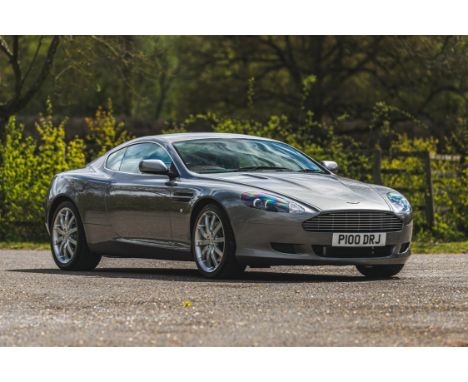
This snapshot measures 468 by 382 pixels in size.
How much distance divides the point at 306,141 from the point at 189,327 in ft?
45.3

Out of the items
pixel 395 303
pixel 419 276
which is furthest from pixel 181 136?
pixel 395 303

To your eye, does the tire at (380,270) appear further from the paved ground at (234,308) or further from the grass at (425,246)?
the grass at (425,246)

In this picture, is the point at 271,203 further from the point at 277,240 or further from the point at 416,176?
the point at 416,176

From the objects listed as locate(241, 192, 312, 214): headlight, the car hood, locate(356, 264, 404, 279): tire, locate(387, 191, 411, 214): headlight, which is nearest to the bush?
locate(356, 264, 404, 279): tire

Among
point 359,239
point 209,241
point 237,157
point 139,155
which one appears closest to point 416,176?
point 139,155

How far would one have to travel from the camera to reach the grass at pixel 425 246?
17125 mm

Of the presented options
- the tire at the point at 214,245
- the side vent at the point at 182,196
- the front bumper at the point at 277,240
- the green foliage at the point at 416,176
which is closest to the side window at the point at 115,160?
the side vent at the point at 182,196

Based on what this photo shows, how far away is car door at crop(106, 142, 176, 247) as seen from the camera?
39.3ft

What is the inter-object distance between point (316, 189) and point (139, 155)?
2.54 m

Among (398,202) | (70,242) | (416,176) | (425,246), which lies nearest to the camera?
(398,202)

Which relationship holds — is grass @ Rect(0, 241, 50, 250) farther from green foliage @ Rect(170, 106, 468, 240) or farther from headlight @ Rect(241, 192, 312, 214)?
headlight @ Rect(241, 192, 312, 214)

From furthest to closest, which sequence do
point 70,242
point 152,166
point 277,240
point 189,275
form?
point 70,242 < point 189,275 < point 152,166 < point 277,240

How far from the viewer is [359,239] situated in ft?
36.2

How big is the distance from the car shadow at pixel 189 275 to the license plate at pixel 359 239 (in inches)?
18.0
